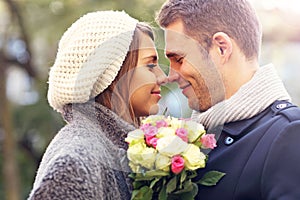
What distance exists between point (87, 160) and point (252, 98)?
60 centimetres

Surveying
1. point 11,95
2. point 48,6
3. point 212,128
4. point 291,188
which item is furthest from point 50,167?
point 11,95

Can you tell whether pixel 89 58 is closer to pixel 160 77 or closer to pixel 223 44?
pixel 160 77

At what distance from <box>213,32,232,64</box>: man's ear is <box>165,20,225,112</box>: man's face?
0.05 m

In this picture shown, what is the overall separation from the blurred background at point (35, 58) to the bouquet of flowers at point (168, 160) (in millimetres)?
4672

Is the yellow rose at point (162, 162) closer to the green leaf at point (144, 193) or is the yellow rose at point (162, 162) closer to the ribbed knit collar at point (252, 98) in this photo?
the green leaf at point (144, 193)

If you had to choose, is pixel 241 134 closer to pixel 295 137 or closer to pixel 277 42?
pixel 295 137

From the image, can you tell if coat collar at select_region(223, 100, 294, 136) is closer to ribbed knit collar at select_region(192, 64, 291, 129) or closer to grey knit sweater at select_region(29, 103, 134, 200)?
ribbed knit collar at select_region(192, 64, 291, 129)

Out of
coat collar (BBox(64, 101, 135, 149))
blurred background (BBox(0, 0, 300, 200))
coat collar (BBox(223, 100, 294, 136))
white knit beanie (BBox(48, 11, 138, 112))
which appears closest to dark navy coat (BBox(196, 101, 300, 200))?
coat collar (BBox(223, 100, 294, 136))

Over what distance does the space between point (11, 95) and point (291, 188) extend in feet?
24.4

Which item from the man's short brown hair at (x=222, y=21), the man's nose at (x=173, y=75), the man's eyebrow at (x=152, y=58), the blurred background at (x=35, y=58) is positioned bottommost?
the blurred background at (x=35, y=58)

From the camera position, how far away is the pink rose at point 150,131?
202cm

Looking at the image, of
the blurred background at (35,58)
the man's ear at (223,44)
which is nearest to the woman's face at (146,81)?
the man's ear at (223,44)

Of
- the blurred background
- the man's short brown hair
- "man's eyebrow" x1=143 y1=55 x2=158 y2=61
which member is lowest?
the blurred background

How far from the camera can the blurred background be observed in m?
7.35
